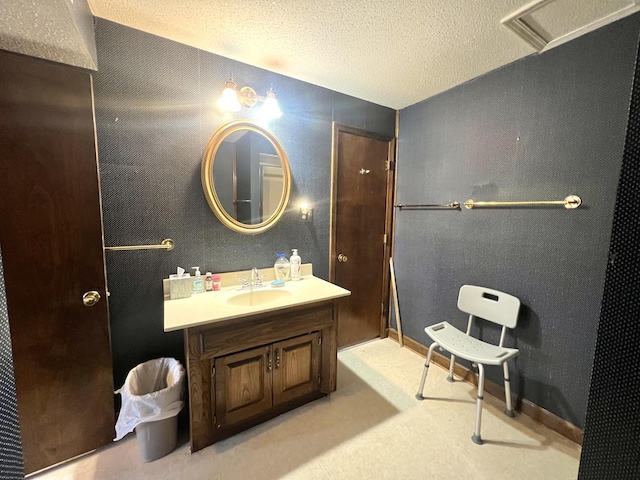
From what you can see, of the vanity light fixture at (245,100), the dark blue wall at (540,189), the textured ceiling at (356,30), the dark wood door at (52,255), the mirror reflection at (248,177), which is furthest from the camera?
the mirror reflection at (248,177)

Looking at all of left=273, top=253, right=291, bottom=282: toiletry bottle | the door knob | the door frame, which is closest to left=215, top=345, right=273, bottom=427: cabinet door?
left=273, top=253, right=291, bottom=282: toiletry bottle

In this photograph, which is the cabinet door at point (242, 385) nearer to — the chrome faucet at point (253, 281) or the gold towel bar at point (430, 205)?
the chrome faucet at point (253, 281)

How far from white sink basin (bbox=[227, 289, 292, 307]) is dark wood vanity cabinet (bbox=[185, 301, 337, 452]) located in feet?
0.83

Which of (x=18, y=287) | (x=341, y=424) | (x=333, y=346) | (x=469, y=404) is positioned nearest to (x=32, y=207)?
(x=18, y=287)

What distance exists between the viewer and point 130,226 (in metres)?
1.56

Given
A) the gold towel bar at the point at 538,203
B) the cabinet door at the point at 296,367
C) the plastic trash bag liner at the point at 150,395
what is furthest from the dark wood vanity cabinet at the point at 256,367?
the gold towel bar at the point at 538,203

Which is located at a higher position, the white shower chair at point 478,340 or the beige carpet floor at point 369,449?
the white shower chair at point 478,340

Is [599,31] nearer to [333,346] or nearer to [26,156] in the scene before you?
[333,346]

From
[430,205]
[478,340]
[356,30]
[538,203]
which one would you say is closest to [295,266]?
[430,205]

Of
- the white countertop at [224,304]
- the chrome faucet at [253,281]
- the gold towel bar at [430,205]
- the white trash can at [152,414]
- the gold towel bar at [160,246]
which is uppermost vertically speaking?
the gold towel bar at [430,205]

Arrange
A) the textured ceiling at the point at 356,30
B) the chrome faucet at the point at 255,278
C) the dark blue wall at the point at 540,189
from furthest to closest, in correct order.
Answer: the chrome faucet at the point at 255,278 → the dark blue wall at the point at 540,189 → the textured ceiling at the point at 356,30

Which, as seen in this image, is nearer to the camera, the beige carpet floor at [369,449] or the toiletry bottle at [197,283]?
the beige carpet floor at [369,449]

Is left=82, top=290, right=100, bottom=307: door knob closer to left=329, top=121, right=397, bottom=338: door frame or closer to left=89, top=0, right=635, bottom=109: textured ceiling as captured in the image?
left=89, top=0, right=635, bottom=109: textured ceiling

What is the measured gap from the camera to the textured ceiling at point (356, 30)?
1.30 meters
